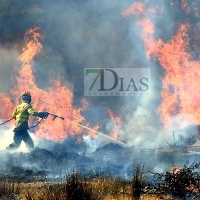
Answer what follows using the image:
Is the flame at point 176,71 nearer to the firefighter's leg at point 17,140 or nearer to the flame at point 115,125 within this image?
the flame at point 115,125

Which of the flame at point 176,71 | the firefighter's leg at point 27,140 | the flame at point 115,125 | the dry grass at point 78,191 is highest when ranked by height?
the flame at point 176,71

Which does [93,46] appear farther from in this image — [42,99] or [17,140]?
[17,140]

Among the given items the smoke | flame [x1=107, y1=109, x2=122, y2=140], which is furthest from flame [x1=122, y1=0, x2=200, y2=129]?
flame [x1=107, y1=109, x2=122, y2=140]

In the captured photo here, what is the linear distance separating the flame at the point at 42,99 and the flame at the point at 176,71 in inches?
228

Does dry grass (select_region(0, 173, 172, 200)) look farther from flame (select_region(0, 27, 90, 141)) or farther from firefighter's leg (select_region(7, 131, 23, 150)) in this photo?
flame (select_region(0, 27, 90, 141))

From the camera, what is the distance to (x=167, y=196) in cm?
668

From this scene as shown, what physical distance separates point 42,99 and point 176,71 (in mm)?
9113

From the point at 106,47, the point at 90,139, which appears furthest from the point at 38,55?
the point at 90,139

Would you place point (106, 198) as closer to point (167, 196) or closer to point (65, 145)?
point (167, 196)

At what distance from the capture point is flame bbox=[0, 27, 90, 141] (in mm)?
21469

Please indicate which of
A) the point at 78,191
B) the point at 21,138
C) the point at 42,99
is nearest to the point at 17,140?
the point at 21,138

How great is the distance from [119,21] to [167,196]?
1932cm

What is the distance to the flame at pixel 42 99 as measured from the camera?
2147 cm

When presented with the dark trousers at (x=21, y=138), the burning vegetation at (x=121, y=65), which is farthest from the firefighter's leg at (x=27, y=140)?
the burning vegetation at (x=121, y=65)
